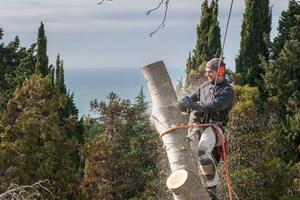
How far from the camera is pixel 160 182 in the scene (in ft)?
82.1

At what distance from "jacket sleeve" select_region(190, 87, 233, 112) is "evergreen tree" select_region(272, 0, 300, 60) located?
2491 cm

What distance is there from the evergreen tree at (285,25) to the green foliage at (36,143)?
33.9 feet

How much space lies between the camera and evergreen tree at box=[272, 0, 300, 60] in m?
30.2

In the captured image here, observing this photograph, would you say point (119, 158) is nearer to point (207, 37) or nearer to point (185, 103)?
point (207, 37)

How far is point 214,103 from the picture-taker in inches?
219

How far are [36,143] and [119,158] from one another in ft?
19.3

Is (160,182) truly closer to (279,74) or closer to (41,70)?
(279,74)

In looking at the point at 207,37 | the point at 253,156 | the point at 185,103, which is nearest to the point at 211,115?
the point at 185,103

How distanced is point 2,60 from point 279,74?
14.0 meters

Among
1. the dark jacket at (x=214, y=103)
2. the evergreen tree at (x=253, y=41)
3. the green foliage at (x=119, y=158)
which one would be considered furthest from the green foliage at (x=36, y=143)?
the dark jacket at (x=214, y=103)

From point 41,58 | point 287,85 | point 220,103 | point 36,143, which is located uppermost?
point 41,58

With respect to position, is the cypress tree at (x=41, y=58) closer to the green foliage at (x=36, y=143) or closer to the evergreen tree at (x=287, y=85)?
the green foliage at (x=36, y=143)

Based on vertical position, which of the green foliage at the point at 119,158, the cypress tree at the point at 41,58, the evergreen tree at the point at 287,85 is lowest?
the green foliage at the point at 119,158

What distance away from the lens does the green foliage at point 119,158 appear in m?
26.9
